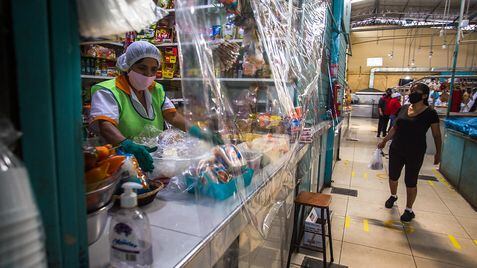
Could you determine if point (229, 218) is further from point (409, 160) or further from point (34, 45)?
point (409, 160)

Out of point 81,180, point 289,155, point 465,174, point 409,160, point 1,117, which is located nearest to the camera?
point 1,117

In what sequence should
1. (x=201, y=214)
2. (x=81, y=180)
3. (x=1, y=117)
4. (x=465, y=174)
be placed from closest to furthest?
(x=1, y=117) < (x=81, y=180) < (x=201, y=214) < (x=465, y=174)

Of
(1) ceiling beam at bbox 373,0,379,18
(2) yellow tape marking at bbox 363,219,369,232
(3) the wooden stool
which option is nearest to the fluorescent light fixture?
(1) ceiling beam at bbox 373,0,379,18

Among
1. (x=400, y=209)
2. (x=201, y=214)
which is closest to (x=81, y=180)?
(x=201, y=214)

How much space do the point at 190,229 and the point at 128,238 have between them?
0.27 m

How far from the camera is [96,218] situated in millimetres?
608

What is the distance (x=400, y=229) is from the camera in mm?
3254

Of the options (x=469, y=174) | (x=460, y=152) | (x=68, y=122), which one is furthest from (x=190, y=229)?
(x=460, y=152)

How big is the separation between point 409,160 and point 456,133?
1.97 m

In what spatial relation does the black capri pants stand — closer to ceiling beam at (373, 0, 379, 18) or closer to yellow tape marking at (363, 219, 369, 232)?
yellow tape marking at (363, 219, 369, 232)

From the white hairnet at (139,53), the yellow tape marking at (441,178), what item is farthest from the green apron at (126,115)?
the yellow tape marking at (441,178)

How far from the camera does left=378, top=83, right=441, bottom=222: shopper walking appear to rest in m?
3.25

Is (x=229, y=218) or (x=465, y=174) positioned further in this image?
(x=465, y=174)

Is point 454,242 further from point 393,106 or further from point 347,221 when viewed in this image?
point 393,106
